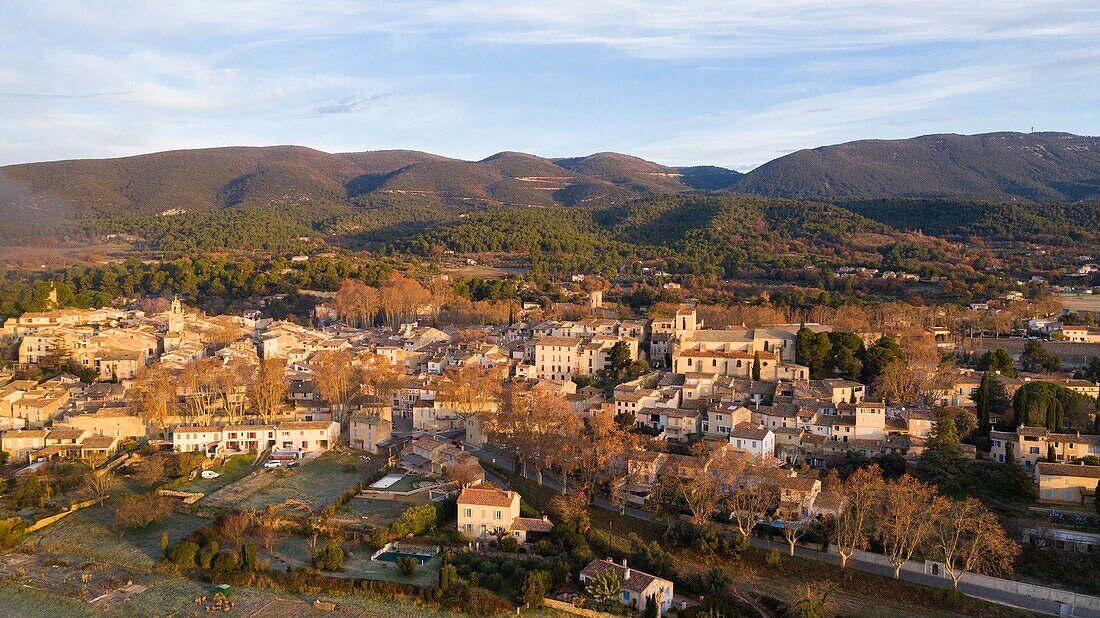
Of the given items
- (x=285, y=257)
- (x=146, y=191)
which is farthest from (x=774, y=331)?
(x=146, y=191)

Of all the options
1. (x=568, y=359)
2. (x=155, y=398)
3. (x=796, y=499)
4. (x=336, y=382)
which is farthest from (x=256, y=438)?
(x=796, y=499)

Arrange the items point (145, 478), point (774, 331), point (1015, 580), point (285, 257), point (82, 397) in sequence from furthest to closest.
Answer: point (285, 257), point (774, 331), point (82, 397), point (145, 478), point (1015, 580)

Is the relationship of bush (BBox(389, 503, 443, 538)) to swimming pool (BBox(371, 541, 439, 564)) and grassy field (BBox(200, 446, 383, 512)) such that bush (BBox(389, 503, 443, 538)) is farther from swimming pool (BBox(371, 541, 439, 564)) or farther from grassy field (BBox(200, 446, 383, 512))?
grassy field (BBox(200, 446, 383, 512))

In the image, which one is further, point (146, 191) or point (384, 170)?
point (384, 170)

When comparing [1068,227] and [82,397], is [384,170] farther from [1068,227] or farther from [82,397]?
[82,397]

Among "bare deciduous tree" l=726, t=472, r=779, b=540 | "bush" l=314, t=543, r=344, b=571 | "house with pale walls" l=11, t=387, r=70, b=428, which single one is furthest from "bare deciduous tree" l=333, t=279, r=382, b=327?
"bare deciduous tree" l=726, t=472, r=779, b=540

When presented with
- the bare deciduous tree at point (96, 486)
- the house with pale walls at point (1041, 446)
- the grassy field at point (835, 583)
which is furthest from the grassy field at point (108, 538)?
the house with pale walls at point (1041, 446)

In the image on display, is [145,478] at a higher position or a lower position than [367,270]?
lower
